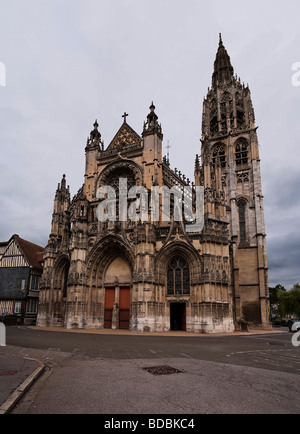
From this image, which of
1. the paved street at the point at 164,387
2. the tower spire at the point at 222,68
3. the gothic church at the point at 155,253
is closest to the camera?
the paved street at the point at 164,387

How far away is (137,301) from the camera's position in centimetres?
2341

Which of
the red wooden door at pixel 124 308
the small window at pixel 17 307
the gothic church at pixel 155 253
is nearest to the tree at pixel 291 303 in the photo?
the gothic church at pixel 155 253

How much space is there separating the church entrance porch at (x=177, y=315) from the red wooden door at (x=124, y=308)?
3787mm

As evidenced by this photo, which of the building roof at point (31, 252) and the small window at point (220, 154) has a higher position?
the small window at point (220, 154)

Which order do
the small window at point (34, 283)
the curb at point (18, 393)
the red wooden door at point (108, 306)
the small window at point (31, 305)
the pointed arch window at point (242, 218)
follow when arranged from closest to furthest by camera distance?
1. the curb at point (18, 393)
2. the red wooden door at point (108, 306)
3. the small window at point (31, 305)
4. the small window at point (34, 283)
5. the pointed arch window at point (242, 218)

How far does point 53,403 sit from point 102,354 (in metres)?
6.14

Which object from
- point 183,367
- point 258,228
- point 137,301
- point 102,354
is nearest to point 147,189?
point 137,301

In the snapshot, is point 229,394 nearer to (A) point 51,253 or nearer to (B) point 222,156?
(A) point 51,253

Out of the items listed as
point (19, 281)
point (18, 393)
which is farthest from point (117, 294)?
point (18, 393)

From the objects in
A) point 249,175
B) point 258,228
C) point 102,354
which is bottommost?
point 102,354

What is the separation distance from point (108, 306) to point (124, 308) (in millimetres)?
1722

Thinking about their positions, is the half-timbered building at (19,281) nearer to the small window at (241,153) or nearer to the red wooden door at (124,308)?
the red wooden door at (124,308)

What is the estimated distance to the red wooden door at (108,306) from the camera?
2681 centimetres

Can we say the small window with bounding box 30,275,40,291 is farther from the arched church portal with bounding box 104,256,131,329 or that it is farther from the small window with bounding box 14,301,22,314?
the arched church portal with bounding box 104,256,131,329
